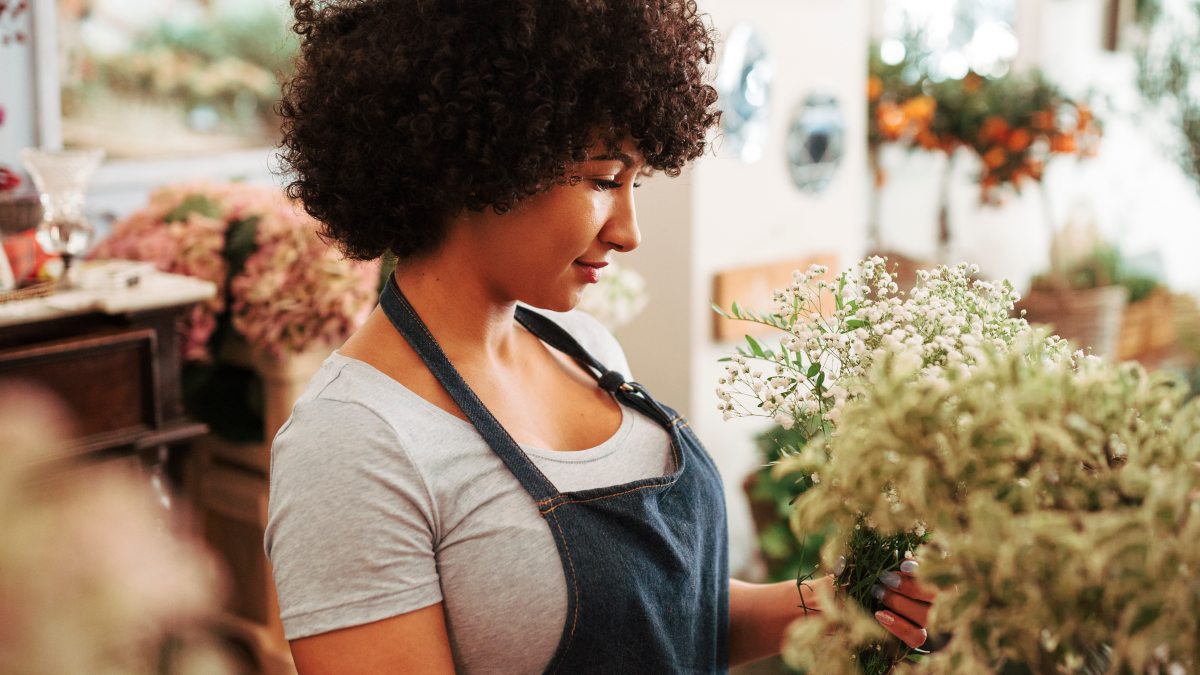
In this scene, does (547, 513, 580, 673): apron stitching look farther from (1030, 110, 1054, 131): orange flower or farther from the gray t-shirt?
(1030, 110, 1054, 131): orange flower

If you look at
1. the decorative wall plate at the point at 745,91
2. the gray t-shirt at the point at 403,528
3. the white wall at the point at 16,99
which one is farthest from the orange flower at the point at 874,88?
the gray t-shirt at the point at 403,528

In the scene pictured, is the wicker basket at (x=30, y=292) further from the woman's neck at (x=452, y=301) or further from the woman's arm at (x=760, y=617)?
the woman's arm at (x=760, y=617)

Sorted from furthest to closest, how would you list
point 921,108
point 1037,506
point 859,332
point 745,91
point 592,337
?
1. point 921,108
2. point 745,91
3. point 592,337
4. point 859,332
5. point 1037,506

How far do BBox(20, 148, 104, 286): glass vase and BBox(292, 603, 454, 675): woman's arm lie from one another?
148 centimetres

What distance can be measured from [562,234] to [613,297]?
154 centimetres

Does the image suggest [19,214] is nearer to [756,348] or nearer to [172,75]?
[172,75]

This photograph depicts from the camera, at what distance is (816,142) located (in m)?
3.70

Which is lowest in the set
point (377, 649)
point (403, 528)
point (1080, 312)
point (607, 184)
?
point (1080, 312)

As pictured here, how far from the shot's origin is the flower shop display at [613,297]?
2.75m

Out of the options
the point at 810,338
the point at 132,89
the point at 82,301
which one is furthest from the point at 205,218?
the point at 810,338

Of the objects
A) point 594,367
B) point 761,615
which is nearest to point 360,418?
Answer: point 594,367

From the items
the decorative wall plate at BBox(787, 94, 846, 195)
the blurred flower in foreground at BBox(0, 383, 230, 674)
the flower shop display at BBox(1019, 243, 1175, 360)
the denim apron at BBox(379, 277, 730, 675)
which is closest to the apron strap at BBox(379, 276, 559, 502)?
the denim apron at BBox(379, 277, 730, 675)

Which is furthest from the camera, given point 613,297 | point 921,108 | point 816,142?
point 921,108

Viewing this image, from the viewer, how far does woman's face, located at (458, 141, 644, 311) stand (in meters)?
1.25
